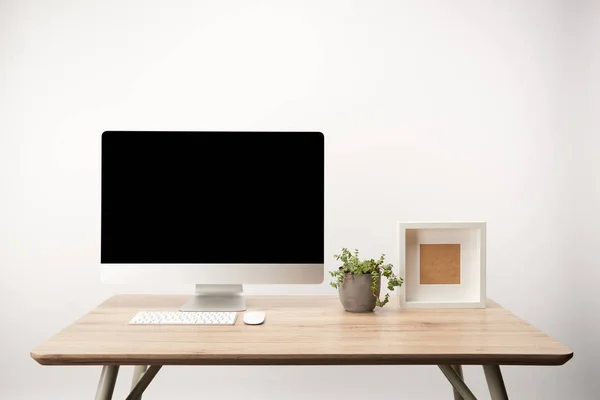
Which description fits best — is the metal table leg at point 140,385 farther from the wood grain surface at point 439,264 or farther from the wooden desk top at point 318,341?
the wood grain surface at point 439,264

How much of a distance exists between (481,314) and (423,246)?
0.27 m

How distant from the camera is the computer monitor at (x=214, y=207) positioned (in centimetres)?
185

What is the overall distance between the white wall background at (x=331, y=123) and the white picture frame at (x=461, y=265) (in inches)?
27.9

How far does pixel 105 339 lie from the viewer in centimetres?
151

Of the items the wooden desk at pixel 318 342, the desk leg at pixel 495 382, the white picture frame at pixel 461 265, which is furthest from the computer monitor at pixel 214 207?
the desk leg at pixel 495 382

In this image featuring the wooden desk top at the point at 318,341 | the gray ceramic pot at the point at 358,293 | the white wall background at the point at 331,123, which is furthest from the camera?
the white wall background at the point at 331,123

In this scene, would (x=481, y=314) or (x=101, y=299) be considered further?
(x=101, y=299)

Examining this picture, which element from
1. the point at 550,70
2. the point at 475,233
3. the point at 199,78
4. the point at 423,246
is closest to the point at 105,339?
the point at 423,246

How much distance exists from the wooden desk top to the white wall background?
0.84 meters

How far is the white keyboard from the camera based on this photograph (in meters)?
1.67

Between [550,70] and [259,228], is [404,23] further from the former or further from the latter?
[259,228]

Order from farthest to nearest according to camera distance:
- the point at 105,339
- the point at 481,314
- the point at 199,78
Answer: the point at 199,78 < the point at 481,314 < the point at 105,339

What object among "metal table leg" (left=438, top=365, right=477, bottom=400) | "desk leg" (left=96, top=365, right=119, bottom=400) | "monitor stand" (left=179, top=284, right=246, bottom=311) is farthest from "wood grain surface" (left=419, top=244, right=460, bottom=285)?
"desk leg" (left=96, top=365, right=119, bottom=400)

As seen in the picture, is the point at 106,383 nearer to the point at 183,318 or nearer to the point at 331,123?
the point at 183,318
